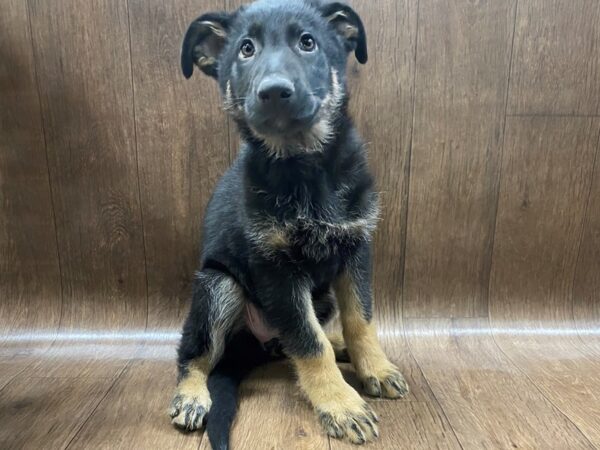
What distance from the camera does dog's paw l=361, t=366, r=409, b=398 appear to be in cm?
154

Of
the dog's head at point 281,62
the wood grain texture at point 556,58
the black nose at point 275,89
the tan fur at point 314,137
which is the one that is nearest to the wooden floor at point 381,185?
the wood grain texture at point 556,58

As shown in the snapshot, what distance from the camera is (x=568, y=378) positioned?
165 centimetres

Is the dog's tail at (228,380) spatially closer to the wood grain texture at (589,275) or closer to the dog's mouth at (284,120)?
the dog's mouth at (284,120)

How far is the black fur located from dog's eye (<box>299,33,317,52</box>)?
0.01 m

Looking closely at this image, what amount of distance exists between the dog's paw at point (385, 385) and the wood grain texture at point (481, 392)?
0.13 m

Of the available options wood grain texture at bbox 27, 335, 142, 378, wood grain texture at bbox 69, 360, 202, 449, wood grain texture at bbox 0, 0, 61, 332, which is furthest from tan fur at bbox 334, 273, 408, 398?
wood grain texture at bbox 0, 0, 61, 332

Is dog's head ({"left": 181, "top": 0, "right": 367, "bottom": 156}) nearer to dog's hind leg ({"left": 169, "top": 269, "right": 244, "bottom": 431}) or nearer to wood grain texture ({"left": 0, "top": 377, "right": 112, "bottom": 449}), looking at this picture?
dog's hind leg ({"left": 169, "top": 269, "right": 244, "bottom": 431})

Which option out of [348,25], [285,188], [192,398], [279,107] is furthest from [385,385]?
[348,25]

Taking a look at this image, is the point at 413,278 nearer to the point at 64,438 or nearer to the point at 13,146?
the point at 64,438

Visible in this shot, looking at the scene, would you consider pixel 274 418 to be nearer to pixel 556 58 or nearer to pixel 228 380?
pixel 228 380

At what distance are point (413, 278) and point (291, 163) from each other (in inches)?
33.8

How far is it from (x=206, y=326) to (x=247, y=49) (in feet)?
2.91

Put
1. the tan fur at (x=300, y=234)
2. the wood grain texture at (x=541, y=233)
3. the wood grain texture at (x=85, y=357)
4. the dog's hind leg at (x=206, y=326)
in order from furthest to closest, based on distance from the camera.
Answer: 1. the wood grain texture at (x=541, y=233)
2. the wood grain texture at (x=85, y=357)
3. the dog's hind leg at (x=206, y=326)
4. the tan fur at (x=300, y=234)

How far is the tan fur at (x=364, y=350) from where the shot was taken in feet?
5.09
